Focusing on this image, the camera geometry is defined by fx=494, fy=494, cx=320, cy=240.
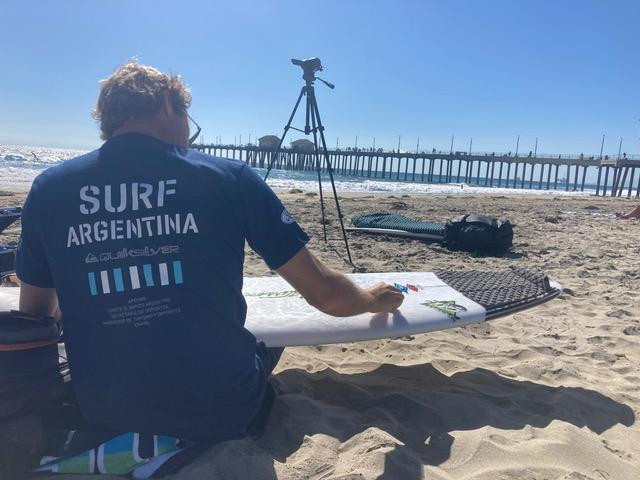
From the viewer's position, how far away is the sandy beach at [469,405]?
5.48 feet

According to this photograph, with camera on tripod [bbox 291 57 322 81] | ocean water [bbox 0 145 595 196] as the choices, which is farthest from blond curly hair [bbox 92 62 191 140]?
ocean water [bbox 0 145 595 196]

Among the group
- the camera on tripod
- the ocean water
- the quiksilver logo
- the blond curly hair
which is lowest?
the ocean water

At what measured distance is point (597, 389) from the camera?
7.77ft

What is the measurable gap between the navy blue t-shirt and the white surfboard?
0.66 m

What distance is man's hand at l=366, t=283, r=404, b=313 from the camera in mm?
1916

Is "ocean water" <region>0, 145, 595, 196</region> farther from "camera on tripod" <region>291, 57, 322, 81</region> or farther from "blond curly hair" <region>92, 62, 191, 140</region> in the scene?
"blond curly hair" <region>92, 62, 191, 140</region>

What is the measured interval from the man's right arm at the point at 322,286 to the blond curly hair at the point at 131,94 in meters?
0.64

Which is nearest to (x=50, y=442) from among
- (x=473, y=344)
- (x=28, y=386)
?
(x=28, y=386)

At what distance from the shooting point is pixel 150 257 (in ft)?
4.69

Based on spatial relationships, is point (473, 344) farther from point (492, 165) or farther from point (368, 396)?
point (492, 165)

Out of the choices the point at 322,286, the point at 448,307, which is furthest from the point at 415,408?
the point at 322,286

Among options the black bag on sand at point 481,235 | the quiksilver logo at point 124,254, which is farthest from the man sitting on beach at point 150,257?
the black bag on sand at point 481,235

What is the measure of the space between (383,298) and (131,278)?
39.0 inches

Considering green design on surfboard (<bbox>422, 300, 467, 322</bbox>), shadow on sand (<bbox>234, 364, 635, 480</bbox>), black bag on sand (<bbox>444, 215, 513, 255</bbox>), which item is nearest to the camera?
shadow on sand (<bbox>234, 364, 635, 480</bbox>)
